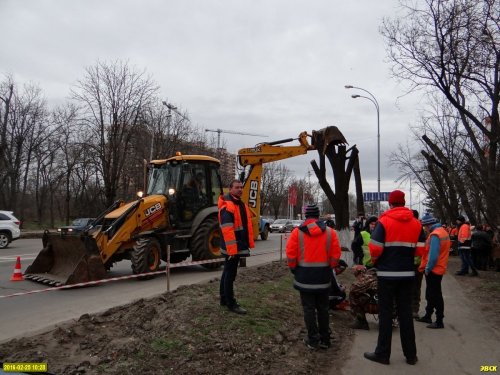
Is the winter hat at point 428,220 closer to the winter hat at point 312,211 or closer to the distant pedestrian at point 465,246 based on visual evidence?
the winter hat at point 312,211

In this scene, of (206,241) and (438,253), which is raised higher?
(438,253)

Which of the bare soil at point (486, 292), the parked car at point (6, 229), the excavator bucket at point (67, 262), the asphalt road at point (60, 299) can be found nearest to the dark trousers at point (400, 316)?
the bare soil at point (486, 292)

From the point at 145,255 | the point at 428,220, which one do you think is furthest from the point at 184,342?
the point at 145,255

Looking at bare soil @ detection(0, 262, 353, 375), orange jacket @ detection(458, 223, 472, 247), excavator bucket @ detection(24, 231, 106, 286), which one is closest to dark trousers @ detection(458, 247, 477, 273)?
orange jacket @ detection(458, 223, 472, 247)

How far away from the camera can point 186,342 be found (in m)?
A: 5.21

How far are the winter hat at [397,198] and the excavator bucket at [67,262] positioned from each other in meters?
7.06

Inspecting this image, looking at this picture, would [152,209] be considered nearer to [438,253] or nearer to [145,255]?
[145,255]

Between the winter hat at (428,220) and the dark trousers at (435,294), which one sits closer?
the dark trousers at (435,294)

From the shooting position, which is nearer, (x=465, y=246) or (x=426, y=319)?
(x=426, y=319)

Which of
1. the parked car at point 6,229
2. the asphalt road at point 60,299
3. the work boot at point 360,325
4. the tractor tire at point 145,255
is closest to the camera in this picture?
the work boot at point 360,325

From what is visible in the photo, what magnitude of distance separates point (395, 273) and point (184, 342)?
2642 mm

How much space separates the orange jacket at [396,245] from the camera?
5406mm

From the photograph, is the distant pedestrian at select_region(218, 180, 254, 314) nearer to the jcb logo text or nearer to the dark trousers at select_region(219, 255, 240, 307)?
the dark trousers at select_region(219, 255, 240, 307)

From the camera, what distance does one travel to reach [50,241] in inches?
443
